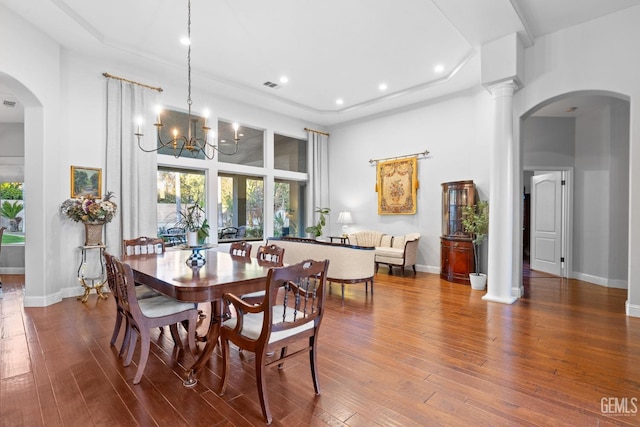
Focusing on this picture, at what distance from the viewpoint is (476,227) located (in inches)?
210

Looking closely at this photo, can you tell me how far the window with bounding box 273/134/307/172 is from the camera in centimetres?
786

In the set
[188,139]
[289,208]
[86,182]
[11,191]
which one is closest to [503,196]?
[188,139]

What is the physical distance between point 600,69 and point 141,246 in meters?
6.23

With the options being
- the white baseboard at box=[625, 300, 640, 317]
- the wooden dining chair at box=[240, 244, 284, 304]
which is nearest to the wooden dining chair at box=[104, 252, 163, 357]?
the wooden dining chair at box=[240, 244, 284, 304]

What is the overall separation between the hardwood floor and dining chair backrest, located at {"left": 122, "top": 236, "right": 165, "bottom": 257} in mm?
851

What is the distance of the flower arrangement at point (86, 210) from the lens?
4402 mm

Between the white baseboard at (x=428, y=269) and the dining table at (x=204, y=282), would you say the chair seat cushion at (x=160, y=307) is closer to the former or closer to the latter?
the dining table at (x=204, y=282)

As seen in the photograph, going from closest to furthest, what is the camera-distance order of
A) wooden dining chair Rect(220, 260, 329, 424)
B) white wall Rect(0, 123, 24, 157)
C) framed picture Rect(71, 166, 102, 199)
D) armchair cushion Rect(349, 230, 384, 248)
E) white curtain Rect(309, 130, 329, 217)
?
wooden dining chair Rect(220, 260, 329, 424), framed picture Rect(71, 166, 102, 199), white wall Rect(0, 123, 24, 157), armchair cushion Rect(349, 230, 384, 248), white curtain Rect(309, 130, 329, 217)

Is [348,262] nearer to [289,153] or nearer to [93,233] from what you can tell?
[93,233]

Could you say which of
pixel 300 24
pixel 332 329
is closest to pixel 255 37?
pixel 300 24

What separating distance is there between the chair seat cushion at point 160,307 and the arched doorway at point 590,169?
5.13 metres

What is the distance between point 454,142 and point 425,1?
11.1 ft

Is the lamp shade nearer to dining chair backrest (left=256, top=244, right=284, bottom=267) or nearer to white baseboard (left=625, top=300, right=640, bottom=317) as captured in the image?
dining chair backrest (left=256, top=244, right=284, bottom=267)

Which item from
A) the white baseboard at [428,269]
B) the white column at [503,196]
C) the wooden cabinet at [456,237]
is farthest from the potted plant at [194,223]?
the white column at [503,196]
